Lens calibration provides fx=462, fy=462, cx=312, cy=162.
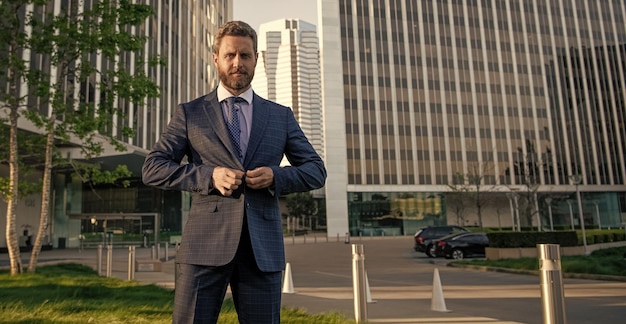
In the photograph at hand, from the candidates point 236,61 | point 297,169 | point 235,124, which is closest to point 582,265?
point 297,169

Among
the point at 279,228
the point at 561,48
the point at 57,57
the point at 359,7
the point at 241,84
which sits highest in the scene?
the point at 359,7

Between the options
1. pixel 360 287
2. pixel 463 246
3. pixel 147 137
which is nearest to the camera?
pixel 360 287

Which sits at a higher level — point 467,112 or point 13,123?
point 467,112

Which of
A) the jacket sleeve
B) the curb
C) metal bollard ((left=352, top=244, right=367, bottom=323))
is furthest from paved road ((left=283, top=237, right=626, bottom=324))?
the jacket sleeve

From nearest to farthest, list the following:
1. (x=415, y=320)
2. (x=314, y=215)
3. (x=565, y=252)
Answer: (x=415, y=320), (x=565, y=252), (x=314, y=215)

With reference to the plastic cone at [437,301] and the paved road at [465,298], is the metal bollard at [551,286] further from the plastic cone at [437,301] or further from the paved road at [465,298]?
the plastic cone at [437,301]

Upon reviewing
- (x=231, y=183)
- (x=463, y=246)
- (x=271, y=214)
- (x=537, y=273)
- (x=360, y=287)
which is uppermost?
(x=231, y=183)

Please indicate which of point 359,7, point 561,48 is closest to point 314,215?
point 359,7

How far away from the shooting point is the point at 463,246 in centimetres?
2119

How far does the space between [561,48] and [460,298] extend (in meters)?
64.2

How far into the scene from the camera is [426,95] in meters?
57.7

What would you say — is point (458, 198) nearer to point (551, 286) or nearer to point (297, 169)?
point (551, 286)

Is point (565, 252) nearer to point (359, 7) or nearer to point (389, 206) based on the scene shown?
point (389, 206)

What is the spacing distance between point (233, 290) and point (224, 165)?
548 mm
